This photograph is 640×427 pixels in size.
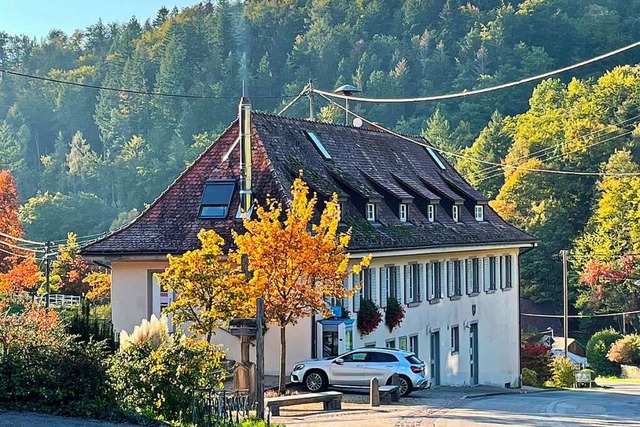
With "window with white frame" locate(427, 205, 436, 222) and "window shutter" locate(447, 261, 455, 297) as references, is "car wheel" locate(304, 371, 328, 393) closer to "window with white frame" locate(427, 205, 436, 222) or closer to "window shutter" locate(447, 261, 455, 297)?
"window with white frame" locate(427, 205, 436, 222)

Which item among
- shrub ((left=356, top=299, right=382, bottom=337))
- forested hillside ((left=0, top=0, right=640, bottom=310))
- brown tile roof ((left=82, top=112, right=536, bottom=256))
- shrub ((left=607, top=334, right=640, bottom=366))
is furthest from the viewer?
forested hillside ((left=0, top=0, right=640, bottom=310))

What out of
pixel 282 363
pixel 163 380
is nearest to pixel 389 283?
pixel 282 363

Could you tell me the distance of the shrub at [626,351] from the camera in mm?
75688

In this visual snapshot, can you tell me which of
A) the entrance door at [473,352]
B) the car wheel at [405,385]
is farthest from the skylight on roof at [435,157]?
the car wheel at [405,385]

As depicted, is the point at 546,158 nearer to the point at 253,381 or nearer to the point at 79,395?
the point at 253,381

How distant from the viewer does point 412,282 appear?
4350cm

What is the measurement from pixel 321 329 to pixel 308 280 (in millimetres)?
5038

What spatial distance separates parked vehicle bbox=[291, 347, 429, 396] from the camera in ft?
112

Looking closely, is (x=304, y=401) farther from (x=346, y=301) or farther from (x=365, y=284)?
(x=365, y=284)

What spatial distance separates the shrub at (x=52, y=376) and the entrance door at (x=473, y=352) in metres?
28.7

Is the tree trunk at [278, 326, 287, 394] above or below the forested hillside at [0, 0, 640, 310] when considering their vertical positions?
below

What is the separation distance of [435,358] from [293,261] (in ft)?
50.2

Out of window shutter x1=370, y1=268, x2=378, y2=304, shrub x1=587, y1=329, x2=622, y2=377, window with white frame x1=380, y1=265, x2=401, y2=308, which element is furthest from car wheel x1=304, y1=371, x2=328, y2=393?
shrub x1=587, y1=329, x2=622, y2=377

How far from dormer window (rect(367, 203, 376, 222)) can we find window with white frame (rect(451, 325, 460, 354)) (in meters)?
7.50
